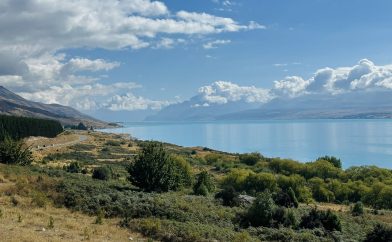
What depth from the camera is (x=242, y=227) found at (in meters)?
25.7

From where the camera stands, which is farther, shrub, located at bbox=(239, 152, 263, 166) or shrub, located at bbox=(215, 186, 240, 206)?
shrub, located at bbox=(239, 152, 263, 166)

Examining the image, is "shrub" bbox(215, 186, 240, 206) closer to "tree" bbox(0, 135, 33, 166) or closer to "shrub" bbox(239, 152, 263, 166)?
"tree" bbox(0, 135, 33, 166)

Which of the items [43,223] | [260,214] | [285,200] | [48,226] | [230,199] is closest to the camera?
[48,226]

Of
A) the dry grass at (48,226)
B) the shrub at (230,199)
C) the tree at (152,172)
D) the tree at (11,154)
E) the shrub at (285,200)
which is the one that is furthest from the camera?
the tree at (11,154)

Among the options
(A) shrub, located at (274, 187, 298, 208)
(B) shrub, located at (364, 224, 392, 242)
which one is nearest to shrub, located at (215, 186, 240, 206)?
(A) shrub, located at (274, 187, 298, 208)

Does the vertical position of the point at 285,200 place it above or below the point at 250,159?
above

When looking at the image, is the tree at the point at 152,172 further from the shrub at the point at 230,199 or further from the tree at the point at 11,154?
the tree at the point at 11,154

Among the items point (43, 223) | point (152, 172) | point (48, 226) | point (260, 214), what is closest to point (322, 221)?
point (260, 214)

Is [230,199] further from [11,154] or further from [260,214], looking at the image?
[11,154]

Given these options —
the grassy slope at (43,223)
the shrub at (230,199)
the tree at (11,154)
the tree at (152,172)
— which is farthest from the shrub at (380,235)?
the tree at (11,154)

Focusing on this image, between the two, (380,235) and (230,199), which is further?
(230,199)

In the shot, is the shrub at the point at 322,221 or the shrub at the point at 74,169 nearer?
the shrub at the point at 322,221

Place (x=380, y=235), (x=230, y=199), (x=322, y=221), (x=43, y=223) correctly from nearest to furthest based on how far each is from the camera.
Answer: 1. (x=43, y=223)
2. (x=380, y=235)
3. (x=322, y=221)
4. (x=230, y=199)

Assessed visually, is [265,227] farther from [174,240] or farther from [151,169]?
[151,169]
